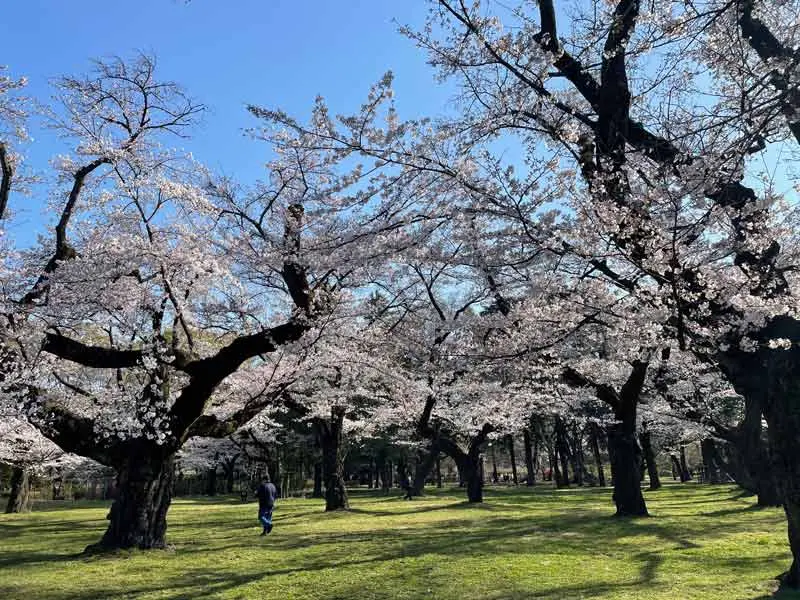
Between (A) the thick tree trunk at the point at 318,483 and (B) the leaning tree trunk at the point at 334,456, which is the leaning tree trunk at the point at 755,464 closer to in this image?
(B) the leaning tree trunk at the point at 334,456

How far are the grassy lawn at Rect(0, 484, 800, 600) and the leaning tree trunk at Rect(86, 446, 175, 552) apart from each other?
0.44 m

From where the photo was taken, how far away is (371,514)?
19.8 m

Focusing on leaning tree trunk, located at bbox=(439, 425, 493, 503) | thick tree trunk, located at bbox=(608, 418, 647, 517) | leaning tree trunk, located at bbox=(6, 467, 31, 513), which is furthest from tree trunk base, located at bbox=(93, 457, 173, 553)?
leaning tree trunk, located at bbox=(6, 467, 31, 513)

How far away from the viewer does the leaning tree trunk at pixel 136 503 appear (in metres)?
11.1

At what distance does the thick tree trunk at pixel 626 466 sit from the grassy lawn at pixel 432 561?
2.25 ft

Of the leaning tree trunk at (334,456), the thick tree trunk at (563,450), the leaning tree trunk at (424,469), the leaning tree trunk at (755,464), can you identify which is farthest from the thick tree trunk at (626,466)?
the thick tree trunk at (563,450)

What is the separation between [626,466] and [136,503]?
12.0 m

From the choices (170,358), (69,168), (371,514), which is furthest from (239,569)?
(371,514)

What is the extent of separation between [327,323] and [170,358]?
3119 millimetres

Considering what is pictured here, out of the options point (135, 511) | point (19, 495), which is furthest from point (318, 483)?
point (135, 511)

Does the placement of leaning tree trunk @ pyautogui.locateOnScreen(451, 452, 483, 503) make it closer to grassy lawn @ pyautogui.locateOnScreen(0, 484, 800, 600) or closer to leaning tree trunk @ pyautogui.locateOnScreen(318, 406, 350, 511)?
leaning tree trunk @ pyautogui.locateOnScreen(318, 406, 350, 511)

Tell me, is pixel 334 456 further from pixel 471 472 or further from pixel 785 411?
pixel 785 411

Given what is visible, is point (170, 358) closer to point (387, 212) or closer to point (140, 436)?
point (140, 436)

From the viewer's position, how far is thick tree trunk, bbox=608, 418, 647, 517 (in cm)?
1519
